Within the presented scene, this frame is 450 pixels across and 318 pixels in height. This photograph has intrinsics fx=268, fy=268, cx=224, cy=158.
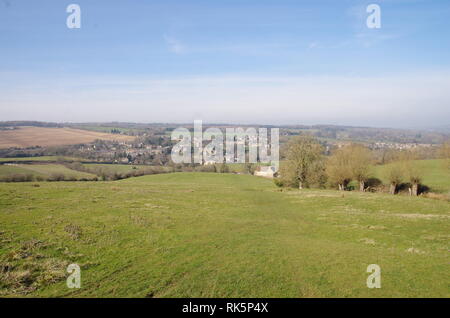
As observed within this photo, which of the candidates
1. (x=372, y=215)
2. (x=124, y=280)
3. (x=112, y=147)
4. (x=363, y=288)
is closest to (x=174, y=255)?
(x=124, y=280)

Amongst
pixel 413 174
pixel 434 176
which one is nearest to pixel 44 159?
pixel 413 174

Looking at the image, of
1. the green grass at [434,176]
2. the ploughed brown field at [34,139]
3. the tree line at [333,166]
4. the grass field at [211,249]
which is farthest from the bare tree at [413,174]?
the ploughed brown field at [34,139]

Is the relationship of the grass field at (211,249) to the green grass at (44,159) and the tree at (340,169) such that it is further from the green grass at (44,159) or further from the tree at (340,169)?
the green grass at (44,159)

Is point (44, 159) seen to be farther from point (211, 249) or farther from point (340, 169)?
point (211, 249)

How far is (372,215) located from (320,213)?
3.63m

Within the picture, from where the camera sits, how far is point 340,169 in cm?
4241

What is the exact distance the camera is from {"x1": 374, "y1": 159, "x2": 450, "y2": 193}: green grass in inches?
1605

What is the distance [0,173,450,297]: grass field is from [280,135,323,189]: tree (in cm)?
2208

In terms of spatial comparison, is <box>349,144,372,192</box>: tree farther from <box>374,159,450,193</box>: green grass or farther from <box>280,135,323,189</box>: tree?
<box>280,135,323,189</box>: tree

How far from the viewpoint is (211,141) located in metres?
98.3

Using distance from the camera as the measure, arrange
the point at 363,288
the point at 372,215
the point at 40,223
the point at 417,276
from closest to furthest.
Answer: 1. the point at 363,288
2. the point at 417,276
3. the point at 40,223
4. the point at 372,215

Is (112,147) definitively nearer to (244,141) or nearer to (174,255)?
(244,141)

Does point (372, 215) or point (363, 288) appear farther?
point (372, 215)

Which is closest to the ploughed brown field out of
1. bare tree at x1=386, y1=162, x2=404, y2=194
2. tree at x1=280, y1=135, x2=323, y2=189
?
tree at x1=280, y1=135, x2=323, y2=189
